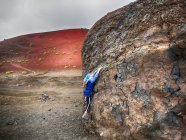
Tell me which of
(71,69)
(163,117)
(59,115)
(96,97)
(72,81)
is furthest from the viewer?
(71,69)

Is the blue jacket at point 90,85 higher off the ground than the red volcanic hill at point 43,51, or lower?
lower

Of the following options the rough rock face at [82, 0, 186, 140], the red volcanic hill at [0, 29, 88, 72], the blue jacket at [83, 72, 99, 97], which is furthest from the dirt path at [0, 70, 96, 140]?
the red volcanic hill at [0, 29, 88, 72]

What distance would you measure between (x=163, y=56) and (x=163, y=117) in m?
1.60

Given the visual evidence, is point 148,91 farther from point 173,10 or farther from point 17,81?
point 17,81

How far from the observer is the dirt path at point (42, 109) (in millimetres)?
10141

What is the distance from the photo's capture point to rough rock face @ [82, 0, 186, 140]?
7.89 metres

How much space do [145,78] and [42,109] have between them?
610 centimetres

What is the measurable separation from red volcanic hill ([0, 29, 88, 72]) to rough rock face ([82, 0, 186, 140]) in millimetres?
16579

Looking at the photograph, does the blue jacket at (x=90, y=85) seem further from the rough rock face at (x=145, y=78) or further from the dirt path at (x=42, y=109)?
the dirt path at (x=42, y=109)

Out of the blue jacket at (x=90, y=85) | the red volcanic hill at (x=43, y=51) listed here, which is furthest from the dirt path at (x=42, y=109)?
the red volcanic hill at (x=43, y=51)

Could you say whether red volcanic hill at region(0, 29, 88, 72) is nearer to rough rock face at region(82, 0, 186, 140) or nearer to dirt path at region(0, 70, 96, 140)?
dirt path at region(0, 70, 96, 140)

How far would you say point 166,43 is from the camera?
830 centimetres

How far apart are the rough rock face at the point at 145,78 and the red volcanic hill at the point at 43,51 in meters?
16.6

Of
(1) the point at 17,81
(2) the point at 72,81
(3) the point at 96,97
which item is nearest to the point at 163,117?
(3) the point at 96,97
